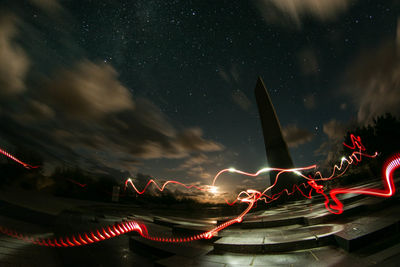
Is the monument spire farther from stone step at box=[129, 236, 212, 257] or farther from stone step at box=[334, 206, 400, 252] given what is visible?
stone step at box=[129, 236, 212, 257]

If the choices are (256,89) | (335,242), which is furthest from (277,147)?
(335,242)

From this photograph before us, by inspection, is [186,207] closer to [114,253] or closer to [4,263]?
[114,253]

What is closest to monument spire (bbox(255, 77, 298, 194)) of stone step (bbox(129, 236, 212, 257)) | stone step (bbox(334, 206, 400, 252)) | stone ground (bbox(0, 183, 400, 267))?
stone ground (bbox(0, 183, 400, 267))

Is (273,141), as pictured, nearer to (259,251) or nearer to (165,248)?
(259,251)

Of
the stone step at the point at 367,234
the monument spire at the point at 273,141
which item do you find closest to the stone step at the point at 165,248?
the stone step at the point at 367,234

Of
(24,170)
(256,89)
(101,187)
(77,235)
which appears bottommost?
(77,235)

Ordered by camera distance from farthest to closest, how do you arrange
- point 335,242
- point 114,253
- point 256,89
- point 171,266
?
1. point 256,89
2. point 114,253
3. point 335,242
4. point 171,266

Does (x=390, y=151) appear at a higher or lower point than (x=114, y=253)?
higher

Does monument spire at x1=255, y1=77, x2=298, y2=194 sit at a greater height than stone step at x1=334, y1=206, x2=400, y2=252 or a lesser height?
greater

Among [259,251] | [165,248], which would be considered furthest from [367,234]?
[165,248]

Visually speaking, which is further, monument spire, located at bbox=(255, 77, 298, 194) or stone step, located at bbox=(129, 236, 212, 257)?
monument spire, located at bbox=(255, 77, 298, 194)

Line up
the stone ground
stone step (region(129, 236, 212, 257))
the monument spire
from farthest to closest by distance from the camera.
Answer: the monument spire
stone step (region(129, 236, 212, 257))
the stone ground

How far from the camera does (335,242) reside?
11.7 ft

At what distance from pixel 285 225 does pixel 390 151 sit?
44266mm
